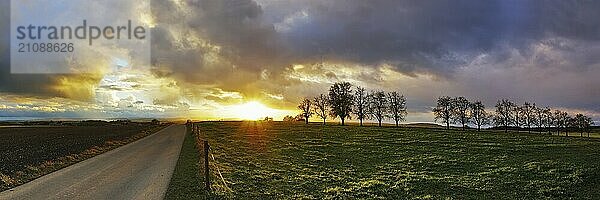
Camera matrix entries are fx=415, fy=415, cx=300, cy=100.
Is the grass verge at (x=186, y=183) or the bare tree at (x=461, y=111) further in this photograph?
the bare tree at (x=461, y=111)

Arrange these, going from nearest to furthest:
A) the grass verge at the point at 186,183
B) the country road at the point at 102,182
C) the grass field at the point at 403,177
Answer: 1. the grass verge at the point at 186,183
2. the country road at the point at 102,182
3. the grass field at the point at 403,177

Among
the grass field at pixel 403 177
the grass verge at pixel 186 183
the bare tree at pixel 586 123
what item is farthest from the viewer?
the bare tree at pixel 586 123

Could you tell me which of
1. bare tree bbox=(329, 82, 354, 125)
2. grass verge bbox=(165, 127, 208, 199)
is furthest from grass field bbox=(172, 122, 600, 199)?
bare tree bbox=(329, 82, 354, 125)

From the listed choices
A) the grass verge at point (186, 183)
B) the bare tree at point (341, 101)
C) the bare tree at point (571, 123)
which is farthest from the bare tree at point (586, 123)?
the grass verge at point (186, 183)

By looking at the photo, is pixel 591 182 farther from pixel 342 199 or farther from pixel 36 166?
pixel 36 166

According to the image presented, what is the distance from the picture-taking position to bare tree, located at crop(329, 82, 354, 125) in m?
125

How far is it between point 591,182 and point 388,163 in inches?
572

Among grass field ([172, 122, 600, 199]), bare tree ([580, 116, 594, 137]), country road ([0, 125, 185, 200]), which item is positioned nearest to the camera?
country road ([0, 125, 185, 200])

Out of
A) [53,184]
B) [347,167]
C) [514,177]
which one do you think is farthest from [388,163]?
[53,184]

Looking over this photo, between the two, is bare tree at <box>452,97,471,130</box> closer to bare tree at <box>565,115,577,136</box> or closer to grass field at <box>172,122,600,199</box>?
bare tree at <box>565,115,577,136</box>

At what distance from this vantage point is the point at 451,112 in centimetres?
13250

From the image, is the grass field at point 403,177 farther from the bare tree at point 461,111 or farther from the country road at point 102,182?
the bare tree at point 461,111

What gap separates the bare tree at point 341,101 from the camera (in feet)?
410

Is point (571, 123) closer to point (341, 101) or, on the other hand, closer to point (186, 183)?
point (341, 101)
